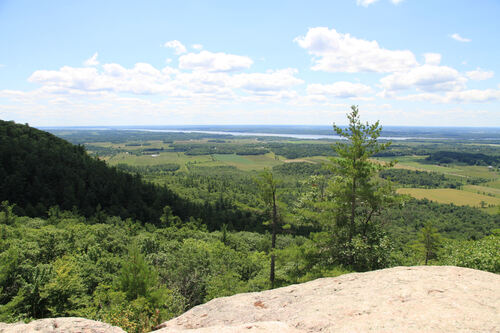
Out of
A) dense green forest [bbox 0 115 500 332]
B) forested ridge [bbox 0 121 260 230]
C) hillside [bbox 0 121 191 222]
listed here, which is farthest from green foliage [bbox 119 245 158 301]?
hillside [bbox 0 121 191 222]

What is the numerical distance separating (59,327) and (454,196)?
197 meters

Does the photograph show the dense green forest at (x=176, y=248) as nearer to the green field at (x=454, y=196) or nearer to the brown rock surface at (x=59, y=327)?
the brown rock surface at (x=59, y=327)

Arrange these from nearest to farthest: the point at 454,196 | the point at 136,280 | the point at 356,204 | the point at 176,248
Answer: the point at 356,204 → the point at 136,280 → the point at 176,248 → the point at 454,196

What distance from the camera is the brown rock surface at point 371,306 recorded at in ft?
25.4

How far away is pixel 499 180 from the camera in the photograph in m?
195

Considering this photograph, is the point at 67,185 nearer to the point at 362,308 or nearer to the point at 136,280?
the point at 136,280

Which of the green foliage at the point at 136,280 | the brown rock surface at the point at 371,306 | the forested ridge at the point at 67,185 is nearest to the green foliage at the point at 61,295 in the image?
the green foliage at the point at 136,280

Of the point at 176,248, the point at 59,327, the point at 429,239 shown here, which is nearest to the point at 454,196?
the point at 429,239

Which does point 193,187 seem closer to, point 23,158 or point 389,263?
point 23,158

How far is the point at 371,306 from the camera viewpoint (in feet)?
30.5

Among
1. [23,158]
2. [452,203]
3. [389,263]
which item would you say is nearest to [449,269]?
[389,263]

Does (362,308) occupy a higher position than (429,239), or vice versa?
(362,308)

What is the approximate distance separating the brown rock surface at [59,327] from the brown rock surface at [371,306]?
242cm

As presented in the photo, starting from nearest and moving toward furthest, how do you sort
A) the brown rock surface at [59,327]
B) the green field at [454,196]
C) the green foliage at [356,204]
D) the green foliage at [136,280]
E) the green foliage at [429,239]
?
the brown rock surface at [59,327], the green foliage at [356,204], the green foliage at [136,280], the green foliage at [429,239], the green field at [454,196]
